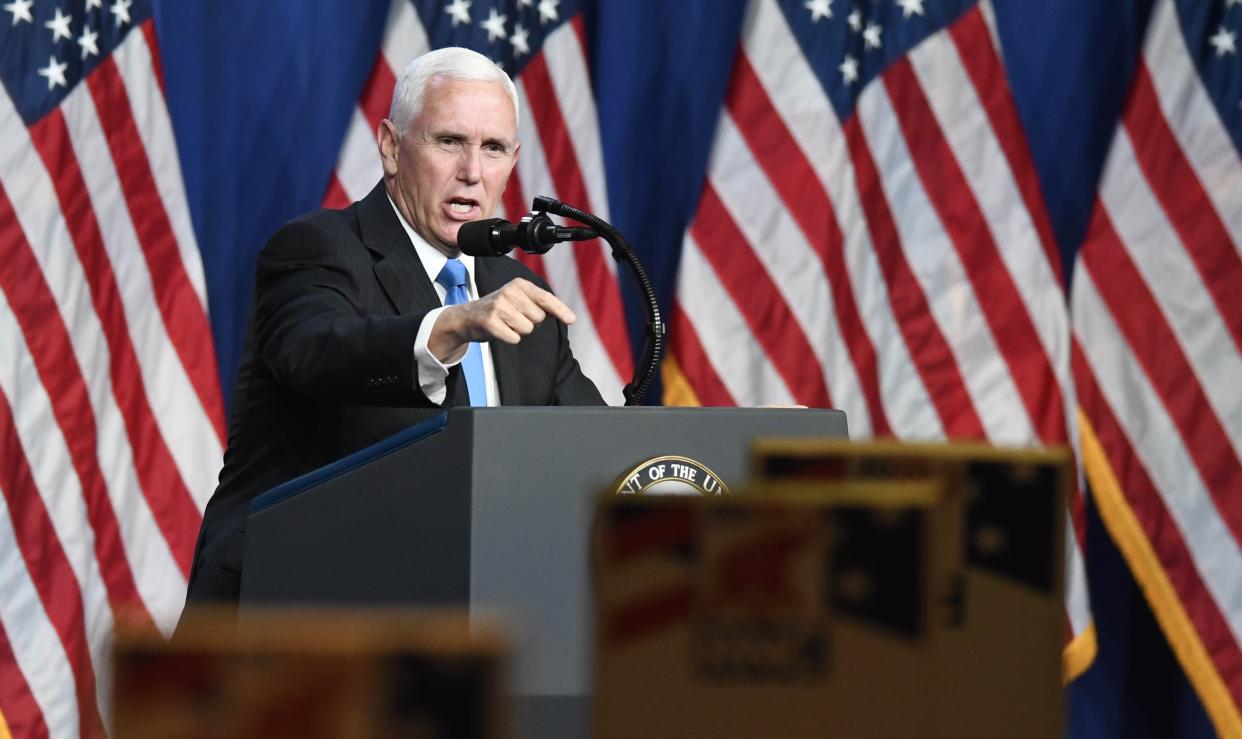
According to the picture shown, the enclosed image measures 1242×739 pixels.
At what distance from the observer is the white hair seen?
8.20 feet

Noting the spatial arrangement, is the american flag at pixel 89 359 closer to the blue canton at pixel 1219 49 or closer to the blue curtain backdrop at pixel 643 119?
the blue curtain backdrop at pixel 643 119

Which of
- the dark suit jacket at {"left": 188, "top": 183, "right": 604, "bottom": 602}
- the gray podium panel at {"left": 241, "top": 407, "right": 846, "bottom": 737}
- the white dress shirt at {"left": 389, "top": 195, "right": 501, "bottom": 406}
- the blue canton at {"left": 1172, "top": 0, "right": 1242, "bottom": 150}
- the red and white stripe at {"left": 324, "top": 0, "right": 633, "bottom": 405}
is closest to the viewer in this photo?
the gray podium panel at {"left": 241, "top": 407, "right": 846, "bottom": 737}

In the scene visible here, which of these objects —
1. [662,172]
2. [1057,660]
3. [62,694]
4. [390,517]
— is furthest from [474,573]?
[662,172]

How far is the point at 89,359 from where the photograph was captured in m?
3.77

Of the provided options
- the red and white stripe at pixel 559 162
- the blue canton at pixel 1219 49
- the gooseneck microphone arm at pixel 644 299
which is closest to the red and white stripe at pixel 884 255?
the red and white stripe at pixel 559 162

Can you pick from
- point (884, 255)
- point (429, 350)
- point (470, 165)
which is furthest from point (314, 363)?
point (884, 255)

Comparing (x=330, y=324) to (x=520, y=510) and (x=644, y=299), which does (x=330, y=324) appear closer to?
(x=644, y=299)

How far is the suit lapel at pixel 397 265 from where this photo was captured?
2232mm

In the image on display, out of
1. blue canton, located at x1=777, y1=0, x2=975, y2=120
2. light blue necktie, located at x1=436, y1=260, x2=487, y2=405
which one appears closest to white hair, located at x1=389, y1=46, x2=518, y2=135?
light blue necktie, located at x1=436, y1=260, x2=487, y2=405

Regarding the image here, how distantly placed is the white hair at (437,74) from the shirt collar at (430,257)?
5.6 inches

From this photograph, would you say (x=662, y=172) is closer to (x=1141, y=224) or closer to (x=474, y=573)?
(x=1141, y=224)

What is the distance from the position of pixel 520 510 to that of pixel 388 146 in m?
1.34

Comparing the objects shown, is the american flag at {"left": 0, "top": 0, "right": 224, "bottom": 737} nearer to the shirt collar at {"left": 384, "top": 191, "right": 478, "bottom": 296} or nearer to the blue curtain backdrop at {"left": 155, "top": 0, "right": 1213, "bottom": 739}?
the blue curtain backdrop at {"left": 155, "top": 0, "right": 1213, "bottom": 739}

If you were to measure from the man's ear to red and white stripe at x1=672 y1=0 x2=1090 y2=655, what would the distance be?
1500mm
